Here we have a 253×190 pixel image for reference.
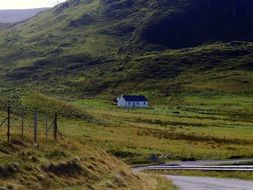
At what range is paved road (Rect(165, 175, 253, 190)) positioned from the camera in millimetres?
46984

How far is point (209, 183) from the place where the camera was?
50.2 metres

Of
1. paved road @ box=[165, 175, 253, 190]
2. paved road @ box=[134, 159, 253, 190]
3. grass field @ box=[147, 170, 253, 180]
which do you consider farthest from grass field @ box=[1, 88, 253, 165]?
paved road @ box=[165, 175, 253, 190]

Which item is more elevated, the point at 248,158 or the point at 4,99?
the point at 4,99

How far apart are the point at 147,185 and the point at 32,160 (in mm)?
11013

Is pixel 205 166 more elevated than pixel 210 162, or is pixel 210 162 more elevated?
pixel 205 166

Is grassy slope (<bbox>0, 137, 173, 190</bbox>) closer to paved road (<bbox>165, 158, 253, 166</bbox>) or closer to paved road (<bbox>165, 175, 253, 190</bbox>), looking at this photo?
paved road (<bbox>165, 175, 253, 190</bbox>)

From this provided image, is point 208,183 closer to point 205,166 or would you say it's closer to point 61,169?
point 205,166

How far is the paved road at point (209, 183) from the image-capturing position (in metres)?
47.0

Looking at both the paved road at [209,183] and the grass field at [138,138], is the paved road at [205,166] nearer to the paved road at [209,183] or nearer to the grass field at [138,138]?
the grass field at [138,138]

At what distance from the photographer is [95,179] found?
36.8 metres

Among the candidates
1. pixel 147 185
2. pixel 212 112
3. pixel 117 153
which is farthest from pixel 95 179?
pixel 212 112

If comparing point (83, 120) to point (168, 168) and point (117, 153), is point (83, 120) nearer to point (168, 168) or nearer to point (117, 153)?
point (117, 153)

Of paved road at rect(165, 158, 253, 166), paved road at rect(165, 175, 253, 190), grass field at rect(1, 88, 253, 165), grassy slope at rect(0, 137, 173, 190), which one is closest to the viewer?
grassy slope at rect(0, 137, 173, 190)

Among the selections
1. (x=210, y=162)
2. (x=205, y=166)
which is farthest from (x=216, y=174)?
(x=210, y=162)
